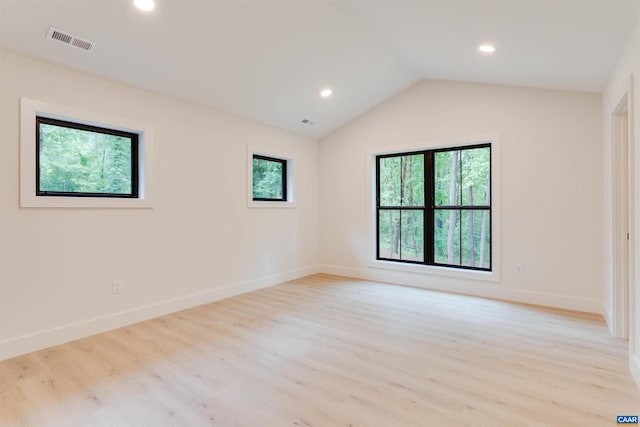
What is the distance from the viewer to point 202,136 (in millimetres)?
4012

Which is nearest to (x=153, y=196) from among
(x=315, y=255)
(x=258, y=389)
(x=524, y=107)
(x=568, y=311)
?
(x=258, y=389)

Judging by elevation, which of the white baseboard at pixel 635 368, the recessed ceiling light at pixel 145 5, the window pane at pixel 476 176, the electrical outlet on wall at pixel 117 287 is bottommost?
the white baseboard at pixel 635 368

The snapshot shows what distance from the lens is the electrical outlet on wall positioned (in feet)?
10.5

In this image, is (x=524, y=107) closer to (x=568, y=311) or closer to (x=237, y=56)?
(x=568, y=311)

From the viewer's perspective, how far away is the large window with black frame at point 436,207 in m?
4.40

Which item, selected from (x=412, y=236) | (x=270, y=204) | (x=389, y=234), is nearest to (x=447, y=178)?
(x=412, y=236)

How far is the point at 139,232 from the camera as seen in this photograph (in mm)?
3404

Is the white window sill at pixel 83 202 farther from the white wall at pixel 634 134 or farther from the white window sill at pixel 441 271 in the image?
the white wall at pixel 634 134

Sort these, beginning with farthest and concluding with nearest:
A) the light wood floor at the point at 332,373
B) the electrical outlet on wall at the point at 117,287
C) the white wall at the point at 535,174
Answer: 1. the white wall at the point at 535,174
2. the electrical outlet on wall at the point at 117,287
3. the light wood floor at the point at 332,373

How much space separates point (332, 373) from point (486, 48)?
128 inches

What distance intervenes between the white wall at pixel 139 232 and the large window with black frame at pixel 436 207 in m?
1.57

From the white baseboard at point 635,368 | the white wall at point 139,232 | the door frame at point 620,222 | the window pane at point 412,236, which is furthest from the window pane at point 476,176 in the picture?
the white wall at point 139,232

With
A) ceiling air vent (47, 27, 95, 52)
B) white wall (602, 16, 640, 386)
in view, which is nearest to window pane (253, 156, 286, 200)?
ceiling air vent (47, 27, 95, 52)

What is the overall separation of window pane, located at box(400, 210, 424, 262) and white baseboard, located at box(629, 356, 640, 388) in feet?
8.98
